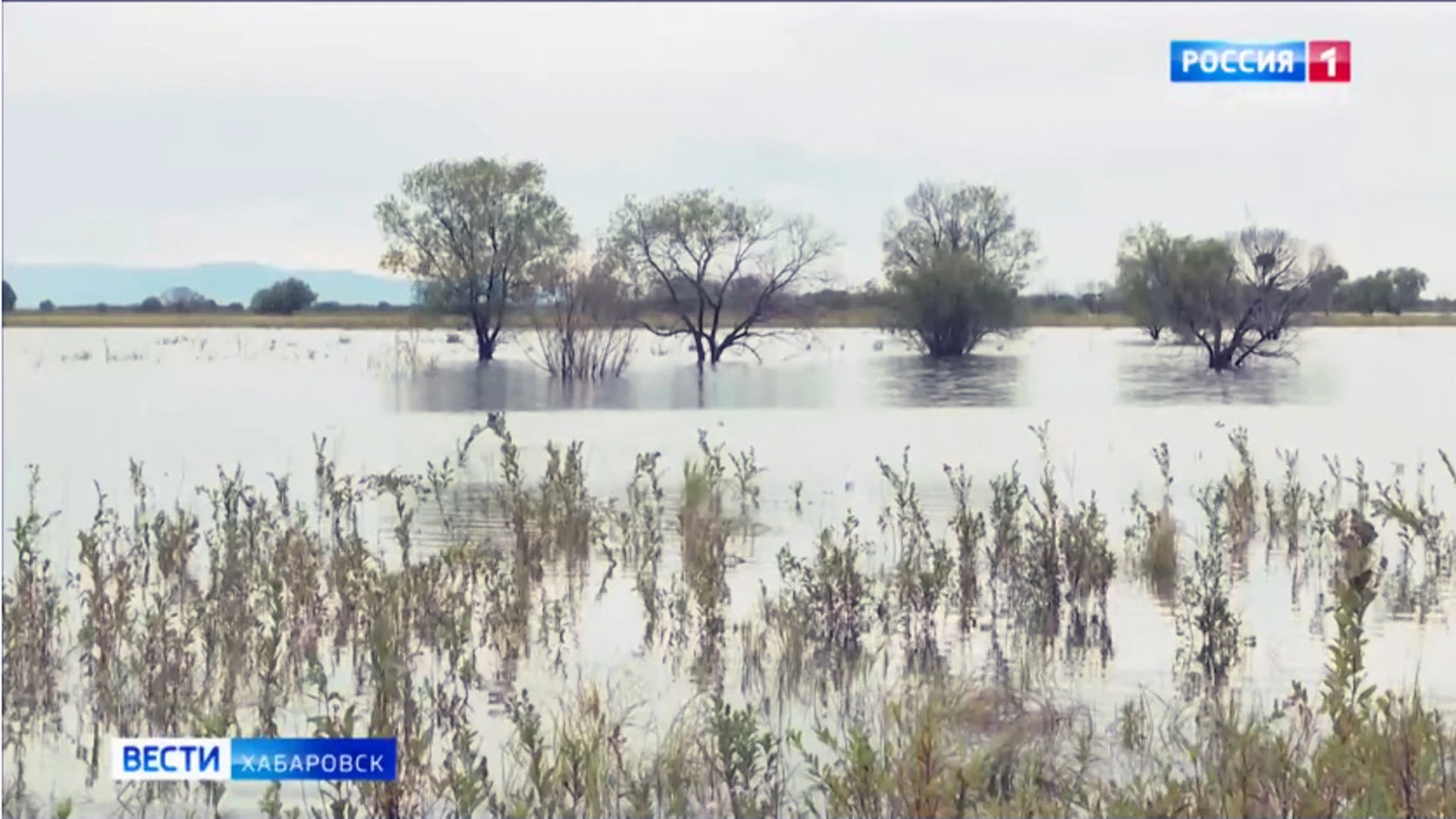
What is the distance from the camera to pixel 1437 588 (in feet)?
16.3

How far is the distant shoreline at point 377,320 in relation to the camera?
4.56m

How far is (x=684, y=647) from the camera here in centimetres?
474

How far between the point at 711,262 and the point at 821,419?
722 millimetres

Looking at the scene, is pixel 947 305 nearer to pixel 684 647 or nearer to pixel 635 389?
pixel 635 389

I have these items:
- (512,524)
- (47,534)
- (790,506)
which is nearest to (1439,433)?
(790,506)

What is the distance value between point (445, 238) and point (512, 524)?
108cm

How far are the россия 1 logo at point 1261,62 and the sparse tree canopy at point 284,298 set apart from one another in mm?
3092

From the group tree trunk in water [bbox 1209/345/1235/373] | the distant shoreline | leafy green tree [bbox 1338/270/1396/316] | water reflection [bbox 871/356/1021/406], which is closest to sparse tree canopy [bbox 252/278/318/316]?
the distant shoreline

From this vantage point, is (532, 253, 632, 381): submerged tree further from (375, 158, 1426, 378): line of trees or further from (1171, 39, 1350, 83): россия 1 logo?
(1171, 39, 1350, 83): россия 1 logo

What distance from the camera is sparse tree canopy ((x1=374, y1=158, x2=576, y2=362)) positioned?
4.48 meters

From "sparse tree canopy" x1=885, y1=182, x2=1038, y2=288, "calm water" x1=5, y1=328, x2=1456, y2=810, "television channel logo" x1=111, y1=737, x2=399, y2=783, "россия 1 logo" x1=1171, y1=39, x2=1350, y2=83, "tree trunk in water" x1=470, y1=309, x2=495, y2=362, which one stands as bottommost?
"television channel logo" x1=111, y1=737, x2=399, y2=783

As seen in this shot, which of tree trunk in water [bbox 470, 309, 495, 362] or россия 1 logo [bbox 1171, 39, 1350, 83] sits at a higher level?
россия 1 logo [bbox 1171, 39, 1350, 83]

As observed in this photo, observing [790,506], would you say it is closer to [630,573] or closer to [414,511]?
[630,573]

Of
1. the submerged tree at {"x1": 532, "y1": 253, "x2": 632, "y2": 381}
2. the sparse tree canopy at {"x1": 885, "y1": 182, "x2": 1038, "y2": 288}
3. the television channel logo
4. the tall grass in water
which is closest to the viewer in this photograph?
the tall grass in water
